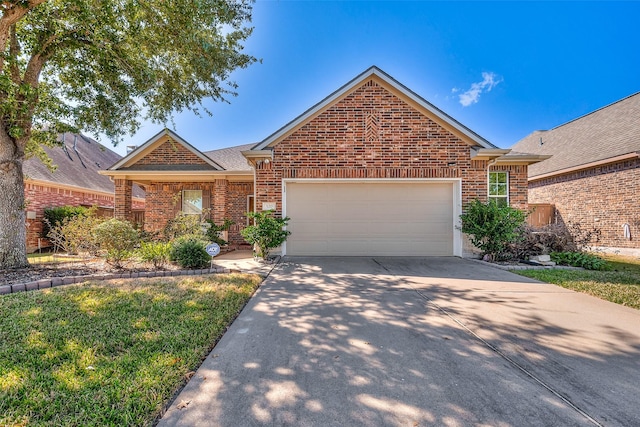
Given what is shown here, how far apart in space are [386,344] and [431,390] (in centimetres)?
79

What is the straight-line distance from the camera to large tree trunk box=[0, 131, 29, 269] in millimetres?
6195

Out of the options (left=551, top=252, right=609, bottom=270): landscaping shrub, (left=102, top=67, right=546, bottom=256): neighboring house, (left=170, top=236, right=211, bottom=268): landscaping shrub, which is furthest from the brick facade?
→ (left=551, top=252, right=609, bottom=270): landscaping shrub

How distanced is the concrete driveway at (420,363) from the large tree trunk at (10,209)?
19.8ft

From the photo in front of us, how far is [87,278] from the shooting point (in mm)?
5695

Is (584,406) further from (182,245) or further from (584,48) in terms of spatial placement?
(584,48)

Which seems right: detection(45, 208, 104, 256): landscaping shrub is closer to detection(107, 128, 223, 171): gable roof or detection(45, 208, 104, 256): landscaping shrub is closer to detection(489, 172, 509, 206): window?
detection(107, 128, 223, 171): gable roof

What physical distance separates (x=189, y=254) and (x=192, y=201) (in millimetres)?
6080

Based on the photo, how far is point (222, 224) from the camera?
10.9 metres

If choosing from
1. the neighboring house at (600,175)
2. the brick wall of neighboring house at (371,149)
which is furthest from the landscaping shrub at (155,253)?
the neighboring house at (600,175)

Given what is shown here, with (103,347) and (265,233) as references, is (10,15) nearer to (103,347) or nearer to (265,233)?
(265,233)

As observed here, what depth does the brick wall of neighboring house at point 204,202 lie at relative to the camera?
459 inches

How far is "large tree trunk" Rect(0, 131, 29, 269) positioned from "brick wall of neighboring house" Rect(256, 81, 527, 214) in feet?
17.7

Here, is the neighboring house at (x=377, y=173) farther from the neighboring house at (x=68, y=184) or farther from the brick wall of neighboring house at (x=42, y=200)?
the brick wall of neighboring house at (x=42, y=200)

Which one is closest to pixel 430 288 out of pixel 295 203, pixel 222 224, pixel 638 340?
pixel 638 340
